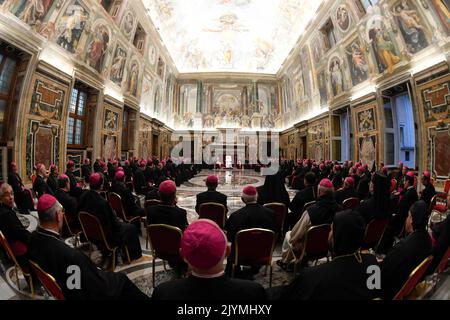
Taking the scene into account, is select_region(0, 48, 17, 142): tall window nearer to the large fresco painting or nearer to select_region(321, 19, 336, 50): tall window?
the large fresco painting

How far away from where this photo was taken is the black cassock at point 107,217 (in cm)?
397

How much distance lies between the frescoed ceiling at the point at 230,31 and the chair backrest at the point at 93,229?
48.6ft

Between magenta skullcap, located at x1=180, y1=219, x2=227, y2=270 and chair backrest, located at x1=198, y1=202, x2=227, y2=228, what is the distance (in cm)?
331

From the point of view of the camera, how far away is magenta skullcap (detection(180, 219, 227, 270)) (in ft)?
4.44

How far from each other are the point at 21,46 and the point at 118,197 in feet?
20.1

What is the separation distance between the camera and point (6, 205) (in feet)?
11.8

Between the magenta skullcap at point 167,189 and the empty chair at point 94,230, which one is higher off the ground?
the magenta skullcap at point 167,189

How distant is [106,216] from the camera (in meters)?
Answer: 3.97

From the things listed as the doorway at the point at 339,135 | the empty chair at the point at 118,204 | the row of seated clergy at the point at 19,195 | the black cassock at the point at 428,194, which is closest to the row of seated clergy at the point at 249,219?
the empty chair at the point at 118,204

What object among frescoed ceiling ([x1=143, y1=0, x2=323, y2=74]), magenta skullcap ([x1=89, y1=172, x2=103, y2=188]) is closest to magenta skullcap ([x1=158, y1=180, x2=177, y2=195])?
magenta skullcap ([x1=89, y1=172, x2=103, y2=188])

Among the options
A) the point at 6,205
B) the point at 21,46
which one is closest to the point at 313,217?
the point at 6,205

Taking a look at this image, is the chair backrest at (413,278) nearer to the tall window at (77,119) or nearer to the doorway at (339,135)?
the tall window at (77,119)
